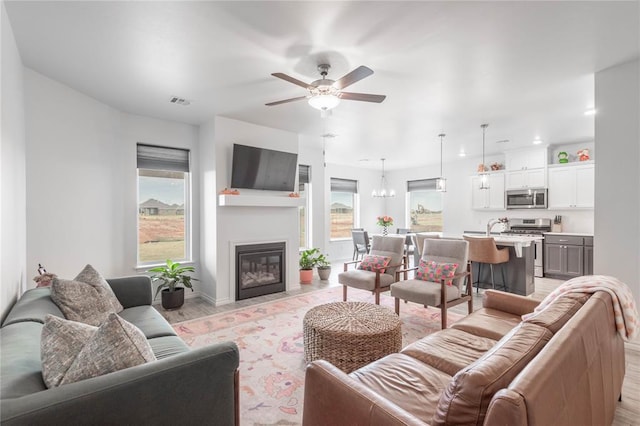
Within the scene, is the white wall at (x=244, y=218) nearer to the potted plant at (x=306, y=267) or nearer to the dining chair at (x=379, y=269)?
the potted plant at (x=306, y=267)

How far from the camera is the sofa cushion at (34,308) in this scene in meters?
1.75

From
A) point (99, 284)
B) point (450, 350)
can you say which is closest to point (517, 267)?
point (450, 350)

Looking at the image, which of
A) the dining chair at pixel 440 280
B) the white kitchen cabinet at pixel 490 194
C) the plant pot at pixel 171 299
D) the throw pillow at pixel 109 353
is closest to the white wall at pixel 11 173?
the throw pillow at pixel 109 353

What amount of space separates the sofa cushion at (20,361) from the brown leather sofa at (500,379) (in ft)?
3.53

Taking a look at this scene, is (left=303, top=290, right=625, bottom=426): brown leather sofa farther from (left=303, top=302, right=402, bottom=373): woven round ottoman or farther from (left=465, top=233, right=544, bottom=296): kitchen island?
(left=465, top=233, right=544, bottom=296): kitchen island

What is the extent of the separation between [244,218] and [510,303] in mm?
3506

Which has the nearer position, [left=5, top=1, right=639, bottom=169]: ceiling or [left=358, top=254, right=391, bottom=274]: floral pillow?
[left=5, top=1, right=639, bottom=169]: ceiling

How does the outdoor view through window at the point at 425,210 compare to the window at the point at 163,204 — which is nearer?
the window at the point at 163,204

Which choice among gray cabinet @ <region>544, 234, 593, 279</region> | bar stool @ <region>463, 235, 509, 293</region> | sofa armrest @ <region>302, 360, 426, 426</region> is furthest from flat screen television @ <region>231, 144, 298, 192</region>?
gray cabinet @ <region>544, 234, 593, 279</region>

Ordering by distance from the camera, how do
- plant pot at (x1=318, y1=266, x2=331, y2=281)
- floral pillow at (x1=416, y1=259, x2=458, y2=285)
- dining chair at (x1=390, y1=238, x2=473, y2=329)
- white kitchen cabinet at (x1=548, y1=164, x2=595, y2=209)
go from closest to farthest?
1. dining chair at (x1=390, y1=238, x2=473, y2=329)
2. floral pillow at (x1=416, y1=259, x2=458, y2=285)
3. white kitchen cabinet at (x1=548, y1=164, x2=595, y2=209)
4. plant pot at (x1=318, y1=266, x2=331, y2=281)

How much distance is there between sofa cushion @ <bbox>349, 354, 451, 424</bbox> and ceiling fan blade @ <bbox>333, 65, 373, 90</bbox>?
195 centimetres

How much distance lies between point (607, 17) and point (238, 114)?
12.4ft

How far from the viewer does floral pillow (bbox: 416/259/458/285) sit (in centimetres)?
341

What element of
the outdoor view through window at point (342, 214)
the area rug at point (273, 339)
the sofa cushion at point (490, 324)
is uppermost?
the outdoor view through window at point (342, 214)
